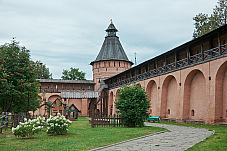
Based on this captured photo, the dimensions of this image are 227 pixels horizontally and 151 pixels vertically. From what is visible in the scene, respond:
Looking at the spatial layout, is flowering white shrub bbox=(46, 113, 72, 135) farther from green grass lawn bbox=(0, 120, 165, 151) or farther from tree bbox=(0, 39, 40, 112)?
tree bbox=(0, 39, 40, 112)

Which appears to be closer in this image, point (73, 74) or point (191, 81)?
point (191, 81)

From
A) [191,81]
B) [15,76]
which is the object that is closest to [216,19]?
[191,81]

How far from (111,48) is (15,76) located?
29.8m

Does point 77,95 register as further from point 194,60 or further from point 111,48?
point 194,60

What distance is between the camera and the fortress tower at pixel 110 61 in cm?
4341

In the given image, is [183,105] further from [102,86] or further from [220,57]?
[102,86]

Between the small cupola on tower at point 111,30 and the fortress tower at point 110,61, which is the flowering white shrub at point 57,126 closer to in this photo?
the fortress tower at point 110,61

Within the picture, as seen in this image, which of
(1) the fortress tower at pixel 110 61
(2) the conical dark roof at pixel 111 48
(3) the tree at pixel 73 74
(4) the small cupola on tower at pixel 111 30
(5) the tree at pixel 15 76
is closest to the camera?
(5) the tree at pixel 15 76

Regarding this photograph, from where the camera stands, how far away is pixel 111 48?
148ft

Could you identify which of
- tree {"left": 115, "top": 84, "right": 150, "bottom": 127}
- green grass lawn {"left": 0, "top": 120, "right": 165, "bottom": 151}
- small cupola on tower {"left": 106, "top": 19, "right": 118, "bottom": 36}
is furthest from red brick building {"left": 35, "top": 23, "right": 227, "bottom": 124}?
small cupola on tower {"left": 106, "top": 19, "right": 118, "bottom": 36}

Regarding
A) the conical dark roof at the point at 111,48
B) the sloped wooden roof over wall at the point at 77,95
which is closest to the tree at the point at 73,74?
the conical dark roof at the point at 111,48

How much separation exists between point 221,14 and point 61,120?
27.7 m

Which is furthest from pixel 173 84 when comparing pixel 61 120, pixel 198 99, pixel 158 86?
pixel 61 120

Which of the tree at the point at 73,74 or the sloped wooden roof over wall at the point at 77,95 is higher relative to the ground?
the tree at the point at 73,74
